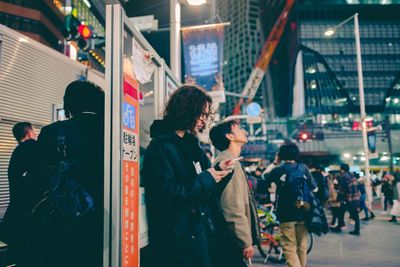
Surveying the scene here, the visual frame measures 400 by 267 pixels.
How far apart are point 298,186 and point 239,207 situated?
2430 mm

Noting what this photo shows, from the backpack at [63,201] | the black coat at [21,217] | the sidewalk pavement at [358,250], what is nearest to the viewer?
the backpack at [63,201]

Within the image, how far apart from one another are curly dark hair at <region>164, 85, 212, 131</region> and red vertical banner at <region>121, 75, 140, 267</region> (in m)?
0.25

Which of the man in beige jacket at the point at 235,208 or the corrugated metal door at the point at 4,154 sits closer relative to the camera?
the man in beige jacket at the point at 235,208

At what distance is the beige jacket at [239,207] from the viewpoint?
2738 millimetres

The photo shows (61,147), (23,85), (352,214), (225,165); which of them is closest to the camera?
(61,147)

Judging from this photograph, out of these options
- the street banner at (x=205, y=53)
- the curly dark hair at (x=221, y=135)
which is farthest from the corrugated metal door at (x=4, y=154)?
the street banner at (x=205, y=53)

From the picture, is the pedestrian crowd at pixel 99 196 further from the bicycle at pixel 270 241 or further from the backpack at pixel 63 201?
the bicycle at pixel 270 241

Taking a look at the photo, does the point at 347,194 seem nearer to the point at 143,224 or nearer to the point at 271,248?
the point at 271,248

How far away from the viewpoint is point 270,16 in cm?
9619

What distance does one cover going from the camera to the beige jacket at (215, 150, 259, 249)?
8.98ft

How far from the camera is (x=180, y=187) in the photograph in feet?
6.83

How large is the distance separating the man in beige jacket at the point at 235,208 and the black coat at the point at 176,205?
43cm

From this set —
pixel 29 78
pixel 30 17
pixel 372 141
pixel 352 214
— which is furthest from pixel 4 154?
pixel 30 17

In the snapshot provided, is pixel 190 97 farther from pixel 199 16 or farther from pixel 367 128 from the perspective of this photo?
pixel 367 128
